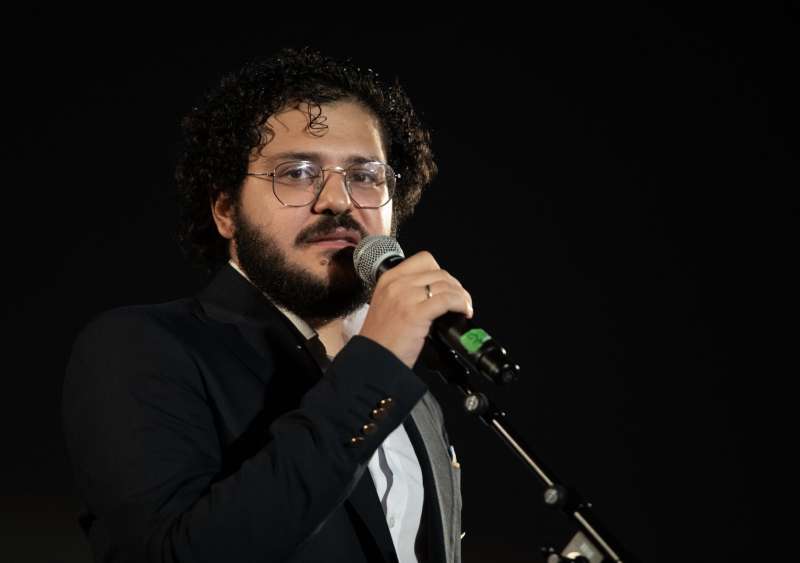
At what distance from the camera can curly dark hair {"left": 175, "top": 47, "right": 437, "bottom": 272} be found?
5.91 ft

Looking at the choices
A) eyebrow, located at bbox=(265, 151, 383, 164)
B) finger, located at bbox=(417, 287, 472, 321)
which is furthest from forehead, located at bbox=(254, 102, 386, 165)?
finger, located at bbox=(417, 287, 472, 321)

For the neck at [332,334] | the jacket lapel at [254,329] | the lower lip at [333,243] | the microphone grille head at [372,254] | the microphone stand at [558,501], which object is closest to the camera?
the microphone stand at [558,501]

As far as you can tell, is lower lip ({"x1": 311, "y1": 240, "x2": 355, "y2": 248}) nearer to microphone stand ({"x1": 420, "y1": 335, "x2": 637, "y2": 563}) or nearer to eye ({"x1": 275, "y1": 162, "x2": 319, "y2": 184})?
eye ({"x1": 275, "y1": 162, "x2": 319, "y2": 184})

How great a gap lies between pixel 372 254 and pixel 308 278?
23cm

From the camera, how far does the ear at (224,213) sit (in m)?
1.79

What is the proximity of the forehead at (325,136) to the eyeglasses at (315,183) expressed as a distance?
0.06 feet

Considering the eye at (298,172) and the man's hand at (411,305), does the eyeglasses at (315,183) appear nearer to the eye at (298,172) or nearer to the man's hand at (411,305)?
the eye at (298,172)

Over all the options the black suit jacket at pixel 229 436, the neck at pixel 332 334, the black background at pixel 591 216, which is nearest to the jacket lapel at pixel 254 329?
the black suit jacket at pixel 229 436

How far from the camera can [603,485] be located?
114 inches

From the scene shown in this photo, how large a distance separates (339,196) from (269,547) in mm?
692

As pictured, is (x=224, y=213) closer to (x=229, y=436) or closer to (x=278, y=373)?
(x=278, y=373)

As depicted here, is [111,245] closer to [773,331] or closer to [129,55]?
[129,55]

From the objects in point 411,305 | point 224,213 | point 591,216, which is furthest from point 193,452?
point 591,216

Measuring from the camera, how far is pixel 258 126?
70.4 inches
